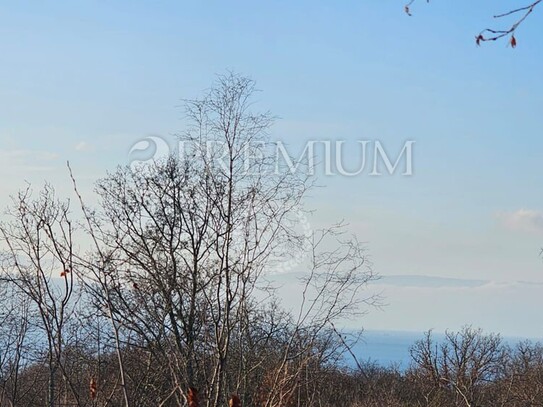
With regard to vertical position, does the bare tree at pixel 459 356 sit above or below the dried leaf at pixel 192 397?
above

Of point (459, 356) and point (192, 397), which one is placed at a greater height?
Answer: point (459, 356)

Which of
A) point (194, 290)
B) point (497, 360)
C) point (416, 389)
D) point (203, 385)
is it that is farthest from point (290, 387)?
point (497, 360)

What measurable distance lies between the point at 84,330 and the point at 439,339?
23238 mm

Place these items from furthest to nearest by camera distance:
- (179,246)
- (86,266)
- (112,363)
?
(179,246) < (112,363) < (86,266)

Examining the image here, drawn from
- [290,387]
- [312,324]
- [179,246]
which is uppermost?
[179,246]

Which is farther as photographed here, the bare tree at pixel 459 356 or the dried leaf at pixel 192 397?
the bare tree at pixel 459 356

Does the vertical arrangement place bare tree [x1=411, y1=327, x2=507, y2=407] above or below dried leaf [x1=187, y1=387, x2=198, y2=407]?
above

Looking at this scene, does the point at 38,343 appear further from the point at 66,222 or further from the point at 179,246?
the point at 66,222

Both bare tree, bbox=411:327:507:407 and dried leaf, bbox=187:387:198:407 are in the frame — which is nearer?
dried leaf, bbox=187:387:198:407

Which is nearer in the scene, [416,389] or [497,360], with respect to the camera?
[416,389]

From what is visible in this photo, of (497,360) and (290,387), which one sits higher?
(497,360)

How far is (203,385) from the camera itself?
15.4 feet

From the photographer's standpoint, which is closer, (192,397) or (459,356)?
(192,397)

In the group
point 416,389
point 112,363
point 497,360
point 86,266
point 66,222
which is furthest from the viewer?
point 497,360
